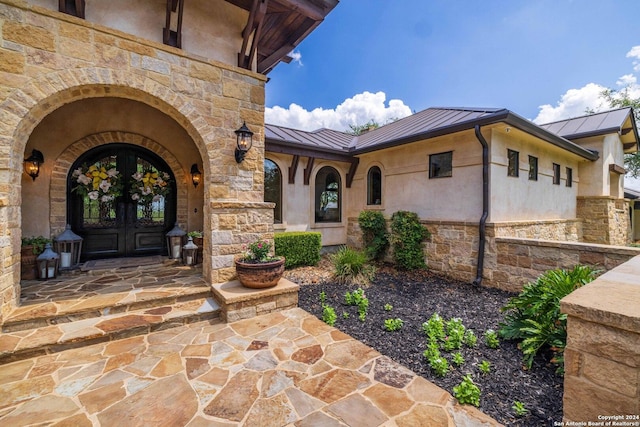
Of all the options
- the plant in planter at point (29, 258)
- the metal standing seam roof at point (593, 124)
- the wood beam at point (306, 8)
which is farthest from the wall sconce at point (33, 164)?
the metal standing seam roof at point (593, 124)

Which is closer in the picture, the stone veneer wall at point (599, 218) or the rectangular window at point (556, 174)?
the rectangular window at point (556, 174)

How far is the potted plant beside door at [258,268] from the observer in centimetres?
364

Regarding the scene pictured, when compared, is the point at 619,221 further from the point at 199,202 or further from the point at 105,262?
the point at 105,262

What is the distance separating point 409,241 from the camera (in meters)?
6.32

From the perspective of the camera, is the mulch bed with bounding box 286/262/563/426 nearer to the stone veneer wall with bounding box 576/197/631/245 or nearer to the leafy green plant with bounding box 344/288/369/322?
the leafy green plant with bounding box 344/288/369/322

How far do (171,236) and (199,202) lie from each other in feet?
3.39

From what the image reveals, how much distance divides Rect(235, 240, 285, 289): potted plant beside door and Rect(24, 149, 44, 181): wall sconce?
395 centimetres

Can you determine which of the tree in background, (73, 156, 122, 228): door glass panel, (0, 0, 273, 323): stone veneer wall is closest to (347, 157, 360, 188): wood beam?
(0, 0, 273, 323): stone veneer wall

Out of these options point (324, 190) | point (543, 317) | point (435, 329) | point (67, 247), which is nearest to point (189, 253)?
point (67, 247)

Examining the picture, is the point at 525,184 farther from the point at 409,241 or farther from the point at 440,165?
the point at 409,241

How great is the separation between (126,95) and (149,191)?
2.66 metres

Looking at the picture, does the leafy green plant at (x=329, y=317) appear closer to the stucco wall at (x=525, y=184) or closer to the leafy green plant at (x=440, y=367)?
the leafy green plant at (x=440, y=367)

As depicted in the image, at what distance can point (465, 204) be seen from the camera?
576 centimetres

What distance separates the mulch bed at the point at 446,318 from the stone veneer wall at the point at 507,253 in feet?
1.14
